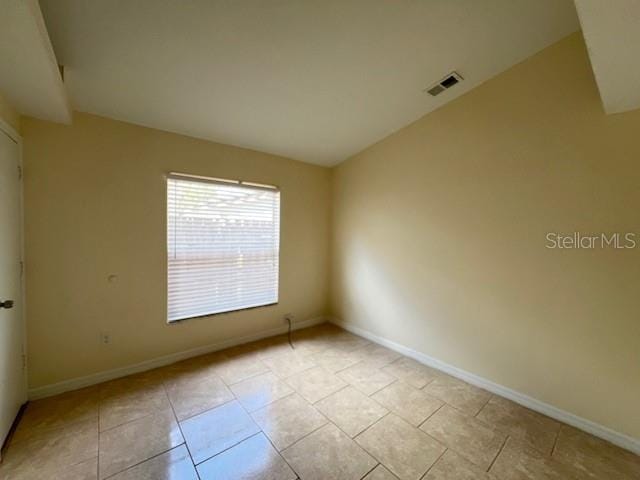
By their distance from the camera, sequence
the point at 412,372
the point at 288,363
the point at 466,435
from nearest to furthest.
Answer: the point at 466,435
the point at 412,372
the point at 288,363

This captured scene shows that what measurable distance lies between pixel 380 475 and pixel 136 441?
153 cm

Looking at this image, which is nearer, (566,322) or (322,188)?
(566,322)

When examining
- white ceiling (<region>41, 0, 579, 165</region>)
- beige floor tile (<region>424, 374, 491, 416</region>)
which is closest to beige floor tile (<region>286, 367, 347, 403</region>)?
beige floor tile (<region>424, 374, 491, 416</region>)

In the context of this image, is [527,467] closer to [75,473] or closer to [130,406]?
[75,473]

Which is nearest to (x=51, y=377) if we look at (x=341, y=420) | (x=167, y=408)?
(x=167, y=408)

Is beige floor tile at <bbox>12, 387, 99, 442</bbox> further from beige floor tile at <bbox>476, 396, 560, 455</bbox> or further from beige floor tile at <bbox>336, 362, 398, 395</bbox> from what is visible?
beige floor tile at <bbox>476, 396, 560, 455</bbox>

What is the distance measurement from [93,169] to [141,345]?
165 cm

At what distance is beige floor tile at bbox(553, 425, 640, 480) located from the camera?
147 centimetres

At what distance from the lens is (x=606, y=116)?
5.62 ft

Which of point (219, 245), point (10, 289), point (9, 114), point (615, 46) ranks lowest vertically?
point (10, 289)

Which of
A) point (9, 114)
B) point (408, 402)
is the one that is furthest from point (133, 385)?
point (408, 402)

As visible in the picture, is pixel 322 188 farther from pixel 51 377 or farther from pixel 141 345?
pixel 51 377

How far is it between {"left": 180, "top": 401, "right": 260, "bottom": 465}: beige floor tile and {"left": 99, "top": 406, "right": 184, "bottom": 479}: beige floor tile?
87 mm

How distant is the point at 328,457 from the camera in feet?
4.96
